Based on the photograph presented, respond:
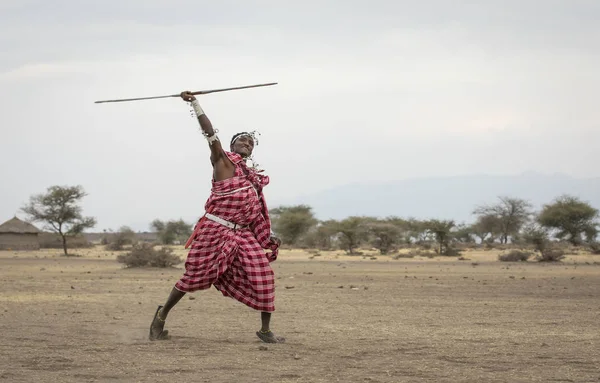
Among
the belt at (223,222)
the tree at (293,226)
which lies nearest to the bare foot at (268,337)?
the belt at (223,222)

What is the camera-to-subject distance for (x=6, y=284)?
20.4m

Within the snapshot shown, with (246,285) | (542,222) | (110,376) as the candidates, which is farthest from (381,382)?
(542,222)

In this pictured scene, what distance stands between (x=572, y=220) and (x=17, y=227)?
122ft

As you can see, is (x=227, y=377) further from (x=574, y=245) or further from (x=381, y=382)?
(x=574, y=245)

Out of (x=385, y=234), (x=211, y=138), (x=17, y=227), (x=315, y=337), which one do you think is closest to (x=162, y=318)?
(x=315, y=337)

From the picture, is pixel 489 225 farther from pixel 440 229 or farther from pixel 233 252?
pixel 233 252

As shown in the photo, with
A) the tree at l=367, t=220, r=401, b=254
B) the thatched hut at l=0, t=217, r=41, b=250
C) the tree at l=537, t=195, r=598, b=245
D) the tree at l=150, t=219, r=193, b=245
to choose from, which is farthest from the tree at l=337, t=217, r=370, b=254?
the tree at l=150, t=219, r=193, b=245

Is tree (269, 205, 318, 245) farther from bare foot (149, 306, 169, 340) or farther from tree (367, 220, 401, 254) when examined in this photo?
bare foot (149, 306, 169, 340)

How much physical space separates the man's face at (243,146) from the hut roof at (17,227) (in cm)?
5243

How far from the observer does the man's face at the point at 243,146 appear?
1015 cm

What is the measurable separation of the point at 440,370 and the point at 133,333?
4209 mm

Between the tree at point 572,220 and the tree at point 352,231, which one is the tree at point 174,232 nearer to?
the tree at point 352,231

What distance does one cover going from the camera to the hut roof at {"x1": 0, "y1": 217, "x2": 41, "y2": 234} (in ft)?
196

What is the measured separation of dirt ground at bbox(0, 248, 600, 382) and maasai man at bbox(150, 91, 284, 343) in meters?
0.47
